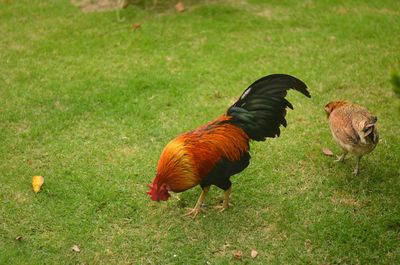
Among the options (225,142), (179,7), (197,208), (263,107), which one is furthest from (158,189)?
(179,7)

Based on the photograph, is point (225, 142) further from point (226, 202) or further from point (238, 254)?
point (238, 254)

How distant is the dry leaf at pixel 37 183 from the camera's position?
16.9 ft

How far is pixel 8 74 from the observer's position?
7.38 meters

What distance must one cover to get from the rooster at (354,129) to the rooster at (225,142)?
0.80 metres

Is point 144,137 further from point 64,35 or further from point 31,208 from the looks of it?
point 64,35

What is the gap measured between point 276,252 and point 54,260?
2273mm

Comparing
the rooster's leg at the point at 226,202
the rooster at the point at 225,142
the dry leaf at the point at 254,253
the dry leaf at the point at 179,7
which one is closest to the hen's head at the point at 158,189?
the rooster at the point at 225,142

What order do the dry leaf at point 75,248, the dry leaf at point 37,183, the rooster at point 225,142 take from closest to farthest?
the rooster at point 225,142 < the dry leaf at point 75,248 < the dry leaf at point 37,183

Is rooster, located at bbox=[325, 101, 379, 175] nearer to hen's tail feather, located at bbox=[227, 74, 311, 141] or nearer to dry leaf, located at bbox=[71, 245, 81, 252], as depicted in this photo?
hen's tail feather, located at bbox=[227, 74, 311, 141]

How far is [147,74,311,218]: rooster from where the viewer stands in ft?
14.2

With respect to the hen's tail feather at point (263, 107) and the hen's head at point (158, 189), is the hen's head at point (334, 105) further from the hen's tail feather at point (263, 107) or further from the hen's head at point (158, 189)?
the hen's head at point (158, 189)

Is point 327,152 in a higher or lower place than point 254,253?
higher

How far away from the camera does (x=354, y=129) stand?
15.8ft

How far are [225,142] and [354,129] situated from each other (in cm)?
150
